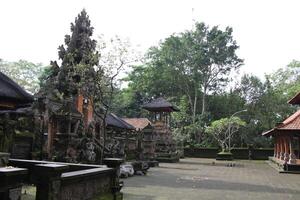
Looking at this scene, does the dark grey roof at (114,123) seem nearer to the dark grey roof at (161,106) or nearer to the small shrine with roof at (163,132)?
the small shrine with roof at (163,132)

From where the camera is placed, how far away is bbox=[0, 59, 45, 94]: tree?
198 ft

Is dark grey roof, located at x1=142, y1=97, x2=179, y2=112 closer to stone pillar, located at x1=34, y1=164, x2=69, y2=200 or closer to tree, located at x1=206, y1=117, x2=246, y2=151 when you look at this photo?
tree, located at x1=206, y1=117, x2=246, y2=151

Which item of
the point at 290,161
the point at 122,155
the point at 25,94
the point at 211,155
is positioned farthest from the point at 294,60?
the point at 25,94

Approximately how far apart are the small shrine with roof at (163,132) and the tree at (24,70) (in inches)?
1103

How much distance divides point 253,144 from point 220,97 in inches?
375

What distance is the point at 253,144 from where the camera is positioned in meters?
52.9

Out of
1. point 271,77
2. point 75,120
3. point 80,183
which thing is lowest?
point 80,183

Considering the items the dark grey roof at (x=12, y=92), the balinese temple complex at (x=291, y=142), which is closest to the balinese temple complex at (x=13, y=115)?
the dark grey roof at (x=12, y=92)

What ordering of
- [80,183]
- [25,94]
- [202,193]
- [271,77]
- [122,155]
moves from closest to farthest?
[80,183] → [25,94] → [202,193] → [122,155] → [271,77]


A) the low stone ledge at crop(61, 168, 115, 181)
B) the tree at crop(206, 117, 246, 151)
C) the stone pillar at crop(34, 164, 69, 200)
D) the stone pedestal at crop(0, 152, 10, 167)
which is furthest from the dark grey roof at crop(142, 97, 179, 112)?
the stone pillar at crop(34, 164, 69, 200)

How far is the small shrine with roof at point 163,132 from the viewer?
1425 inches

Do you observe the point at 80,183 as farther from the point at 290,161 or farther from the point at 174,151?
the point at 174,151

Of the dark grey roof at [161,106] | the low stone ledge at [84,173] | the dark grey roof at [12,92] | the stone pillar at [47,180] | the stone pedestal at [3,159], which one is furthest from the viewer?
the dark grey roof at [161,106]

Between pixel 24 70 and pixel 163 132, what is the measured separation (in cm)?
3500
